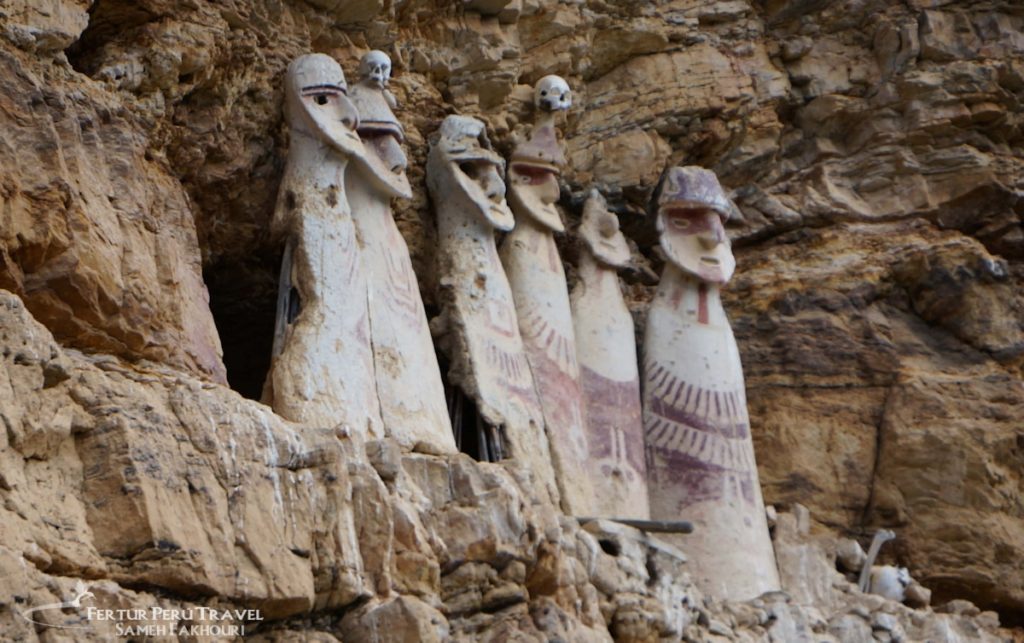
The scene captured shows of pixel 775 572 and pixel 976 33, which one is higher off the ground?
pixel 976 33

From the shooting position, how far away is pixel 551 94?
404 inches

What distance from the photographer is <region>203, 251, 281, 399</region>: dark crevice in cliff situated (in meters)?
9.37

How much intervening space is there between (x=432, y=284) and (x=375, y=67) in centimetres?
91

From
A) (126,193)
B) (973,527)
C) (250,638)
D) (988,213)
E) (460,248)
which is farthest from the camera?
(988,213)

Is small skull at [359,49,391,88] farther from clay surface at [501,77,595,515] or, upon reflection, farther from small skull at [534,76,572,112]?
small skull at [534,76,572,112]

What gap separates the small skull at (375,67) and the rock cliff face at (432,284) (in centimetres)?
28

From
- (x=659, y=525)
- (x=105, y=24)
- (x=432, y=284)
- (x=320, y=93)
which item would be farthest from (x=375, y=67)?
(x=659, y=525)

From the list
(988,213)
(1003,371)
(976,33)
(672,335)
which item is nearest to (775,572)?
(672,335)

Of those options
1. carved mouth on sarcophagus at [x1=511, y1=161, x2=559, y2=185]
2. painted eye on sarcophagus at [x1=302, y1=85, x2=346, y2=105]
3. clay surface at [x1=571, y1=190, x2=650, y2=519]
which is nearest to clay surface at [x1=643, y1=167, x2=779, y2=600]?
clay surface at [x1=571, y1=190, x2=650, y2=519]

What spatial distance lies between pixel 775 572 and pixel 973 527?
115cm

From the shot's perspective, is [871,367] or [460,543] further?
[871,367]

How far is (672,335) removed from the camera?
10.1 meters

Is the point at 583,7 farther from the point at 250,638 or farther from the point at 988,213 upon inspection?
the point at 250,638

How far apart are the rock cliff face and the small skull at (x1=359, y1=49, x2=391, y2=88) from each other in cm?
28
